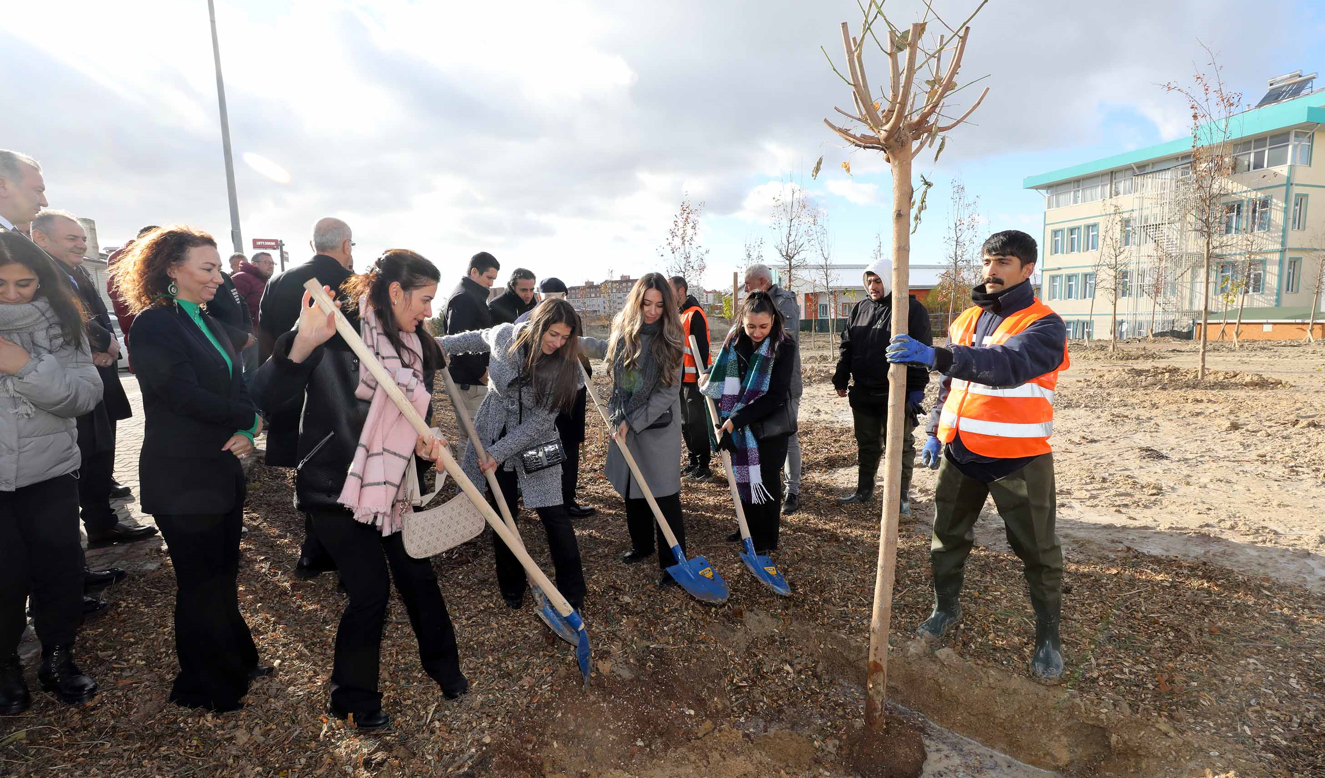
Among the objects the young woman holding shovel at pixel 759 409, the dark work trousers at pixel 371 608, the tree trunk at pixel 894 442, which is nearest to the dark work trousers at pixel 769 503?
the young woman holding shovel at pixel 759 409

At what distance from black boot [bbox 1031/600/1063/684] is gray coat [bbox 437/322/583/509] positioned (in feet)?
8.28

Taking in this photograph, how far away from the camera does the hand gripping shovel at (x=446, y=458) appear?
2234mm

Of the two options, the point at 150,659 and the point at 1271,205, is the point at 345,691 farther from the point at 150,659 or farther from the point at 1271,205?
the point at 1271,205

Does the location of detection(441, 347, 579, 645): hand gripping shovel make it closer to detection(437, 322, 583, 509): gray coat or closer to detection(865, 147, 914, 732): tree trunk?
detection(437, 322, 583, 509): gray coat

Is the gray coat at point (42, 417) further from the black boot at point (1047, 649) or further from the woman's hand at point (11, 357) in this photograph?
the black boot at point (1047, 649)

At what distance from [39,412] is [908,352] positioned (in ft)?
11.8

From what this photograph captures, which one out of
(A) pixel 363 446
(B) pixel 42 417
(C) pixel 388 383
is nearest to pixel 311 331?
(C) pixel 388 383

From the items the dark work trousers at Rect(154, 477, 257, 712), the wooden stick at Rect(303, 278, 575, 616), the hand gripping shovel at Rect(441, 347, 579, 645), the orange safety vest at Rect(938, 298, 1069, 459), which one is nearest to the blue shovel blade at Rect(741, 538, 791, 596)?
the hand gripping shovel at Rect(441, 347, 579, 645)

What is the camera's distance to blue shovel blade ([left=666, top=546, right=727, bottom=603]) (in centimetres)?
355

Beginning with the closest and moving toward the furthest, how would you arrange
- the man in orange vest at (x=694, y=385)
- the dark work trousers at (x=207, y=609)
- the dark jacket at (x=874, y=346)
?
the dark work trousers at (x=207, y=609)
the dark jacket at (x=874, y=346)
the man in orange vest at (x=694, y=385)

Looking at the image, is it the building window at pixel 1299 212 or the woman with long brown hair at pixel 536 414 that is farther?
the building window at pixel 1299 212

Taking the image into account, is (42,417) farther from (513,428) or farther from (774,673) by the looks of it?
(774,673)

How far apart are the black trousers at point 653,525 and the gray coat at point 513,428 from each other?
0.69 m

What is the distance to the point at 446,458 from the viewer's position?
2430 millimetres
